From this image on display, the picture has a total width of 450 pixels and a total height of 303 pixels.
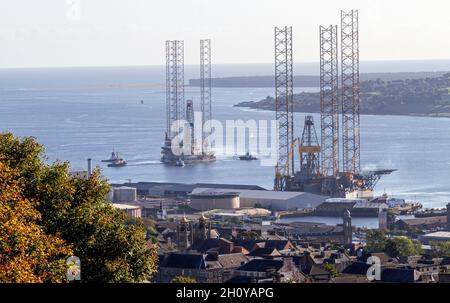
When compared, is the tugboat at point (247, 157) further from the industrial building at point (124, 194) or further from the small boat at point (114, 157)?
the industrial building at point (124, 194)

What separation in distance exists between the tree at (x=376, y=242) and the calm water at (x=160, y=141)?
→ 622cm

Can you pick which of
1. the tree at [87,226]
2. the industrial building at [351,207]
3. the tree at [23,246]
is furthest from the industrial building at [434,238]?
the tree at [23,246]

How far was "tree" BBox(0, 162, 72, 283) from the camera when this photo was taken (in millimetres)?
4043

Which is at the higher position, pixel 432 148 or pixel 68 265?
pixel 68 265

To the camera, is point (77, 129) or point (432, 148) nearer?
point (432, 148)

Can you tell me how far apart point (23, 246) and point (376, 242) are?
453 inches

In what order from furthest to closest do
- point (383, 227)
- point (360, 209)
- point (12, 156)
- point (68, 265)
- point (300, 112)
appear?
point (300, 112) < point (360, 209) < point (383, 227) < point (12, 156) < point (68, 265)

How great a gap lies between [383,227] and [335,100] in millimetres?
6813

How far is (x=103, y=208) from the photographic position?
5.70m

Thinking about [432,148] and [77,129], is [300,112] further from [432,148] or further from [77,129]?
[432,148]

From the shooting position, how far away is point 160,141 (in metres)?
38.9
